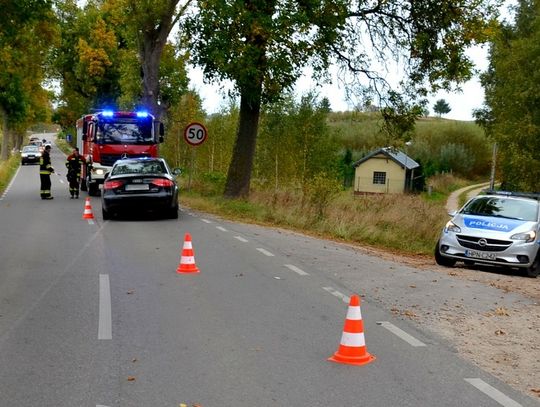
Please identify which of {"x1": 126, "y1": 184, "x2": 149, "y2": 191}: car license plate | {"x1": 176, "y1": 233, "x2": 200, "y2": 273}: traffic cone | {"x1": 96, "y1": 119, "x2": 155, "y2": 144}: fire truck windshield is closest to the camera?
{"x1": 176, "y1": 233, "x2": 200, "y2": 273}: traffic cone

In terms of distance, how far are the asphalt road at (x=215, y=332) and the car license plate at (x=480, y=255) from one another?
1.53 meters

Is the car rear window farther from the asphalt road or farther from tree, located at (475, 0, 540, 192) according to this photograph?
tree, located at (475, 0, 540, 192)

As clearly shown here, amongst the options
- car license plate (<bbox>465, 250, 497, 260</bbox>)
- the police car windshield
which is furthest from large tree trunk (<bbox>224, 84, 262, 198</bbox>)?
car license plate (<bbox>465, 250, 497, 260</bbox>)

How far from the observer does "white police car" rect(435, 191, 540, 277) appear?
42.7 feet

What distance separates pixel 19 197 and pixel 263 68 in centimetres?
1251

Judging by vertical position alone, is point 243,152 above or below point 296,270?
above

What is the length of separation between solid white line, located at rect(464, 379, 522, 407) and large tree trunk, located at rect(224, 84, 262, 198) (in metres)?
18.6

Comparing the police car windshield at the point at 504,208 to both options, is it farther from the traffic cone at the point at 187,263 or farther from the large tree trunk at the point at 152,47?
the large tree trunk at the point at 152,47

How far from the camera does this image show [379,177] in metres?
77.4

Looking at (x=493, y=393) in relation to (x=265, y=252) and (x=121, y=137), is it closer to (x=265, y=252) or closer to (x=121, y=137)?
(x=265, y=252)

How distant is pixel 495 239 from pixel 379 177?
64.9 metres

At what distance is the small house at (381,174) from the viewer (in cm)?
7606

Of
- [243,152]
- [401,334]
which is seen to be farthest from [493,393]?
[243,152]

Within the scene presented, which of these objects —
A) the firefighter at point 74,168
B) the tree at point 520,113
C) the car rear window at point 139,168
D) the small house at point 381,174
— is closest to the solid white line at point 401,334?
the car rear window at point 139,168
